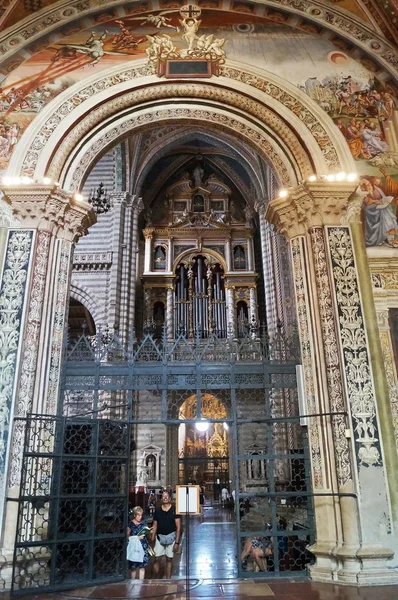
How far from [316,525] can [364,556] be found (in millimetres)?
850

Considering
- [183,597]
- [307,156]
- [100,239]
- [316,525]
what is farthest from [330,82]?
[100,239]

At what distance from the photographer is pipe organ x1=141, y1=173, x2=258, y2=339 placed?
62.6 ft

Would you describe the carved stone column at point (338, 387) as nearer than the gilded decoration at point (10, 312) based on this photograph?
Yes

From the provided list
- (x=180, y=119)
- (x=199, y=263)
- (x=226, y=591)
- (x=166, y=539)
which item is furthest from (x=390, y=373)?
(x=199, y=263)

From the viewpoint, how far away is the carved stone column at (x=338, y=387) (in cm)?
684

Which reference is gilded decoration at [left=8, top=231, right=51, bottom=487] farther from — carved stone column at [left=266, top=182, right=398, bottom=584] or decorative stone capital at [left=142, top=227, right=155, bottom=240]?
decorative stone capital at [left=142, top=227, right=155, bottom=240]

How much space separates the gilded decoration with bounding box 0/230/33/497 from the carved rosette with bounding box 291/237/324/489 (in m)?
4.75

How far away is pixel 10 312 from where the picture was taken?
315 inches

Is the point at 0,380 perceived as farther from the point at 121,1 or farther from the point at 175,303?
the point at 175,303

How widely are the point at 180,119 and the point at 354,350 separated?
610cm

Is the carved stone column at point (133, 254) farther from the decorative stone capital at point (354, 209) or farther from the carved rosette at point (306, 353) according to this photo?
the decorative stone capital at point (354, 209)

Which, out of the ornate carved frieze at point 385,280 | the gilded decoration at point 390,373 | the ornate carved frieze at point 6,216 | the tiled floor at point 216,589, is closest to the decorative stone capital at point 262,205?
the ornate carved frieze at point 385,280

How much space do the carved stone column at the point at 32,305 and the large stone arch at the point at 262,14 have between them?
11.9 ft

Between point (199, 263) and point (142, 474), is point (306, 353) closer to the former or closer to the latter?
point (142, 474)
